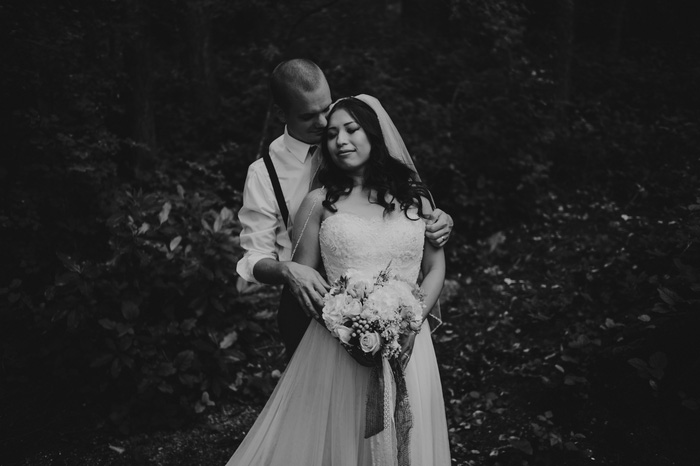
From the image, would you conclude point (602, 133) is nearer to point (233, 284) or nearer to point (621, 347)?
point (621, 347)

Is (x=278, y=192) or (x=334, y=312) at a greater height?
(x=278, y=192)

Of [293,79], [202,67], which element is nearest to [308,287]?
[293,79]

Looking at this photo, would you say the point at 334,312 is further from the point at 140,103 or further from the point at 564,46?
the point at 564,46

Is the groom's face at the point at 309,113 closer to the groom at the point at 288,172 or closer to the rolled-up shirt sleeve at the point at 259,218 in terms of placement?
the groom at the point at 288,172

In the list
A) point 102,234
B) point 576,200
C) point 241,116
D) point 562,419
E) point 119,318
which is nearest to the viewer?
point 562,419

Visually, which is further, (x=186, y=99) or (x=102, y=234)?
(x=186, y=99)

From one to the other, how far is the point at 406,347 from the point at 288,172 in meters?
1.23

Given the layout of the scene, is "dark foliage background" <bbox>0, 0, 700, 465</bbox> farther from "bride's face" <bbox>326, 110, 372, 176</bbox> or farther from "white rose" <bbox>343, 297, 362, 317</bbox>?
"bride's face" <bbox>326, 110, 372, 176</bbox>

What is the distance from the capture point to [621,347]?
384 cm

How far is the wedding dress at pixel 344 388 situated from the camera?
2654 mm

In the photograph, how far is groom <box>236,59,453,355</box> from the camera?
116 inches

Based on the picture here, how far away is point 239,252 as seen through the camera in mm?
4688

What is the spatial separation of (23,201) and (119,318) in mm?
1312

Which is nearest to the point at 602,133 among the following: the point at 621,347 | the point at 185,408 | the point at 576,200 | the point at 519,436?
the point at 576,200
